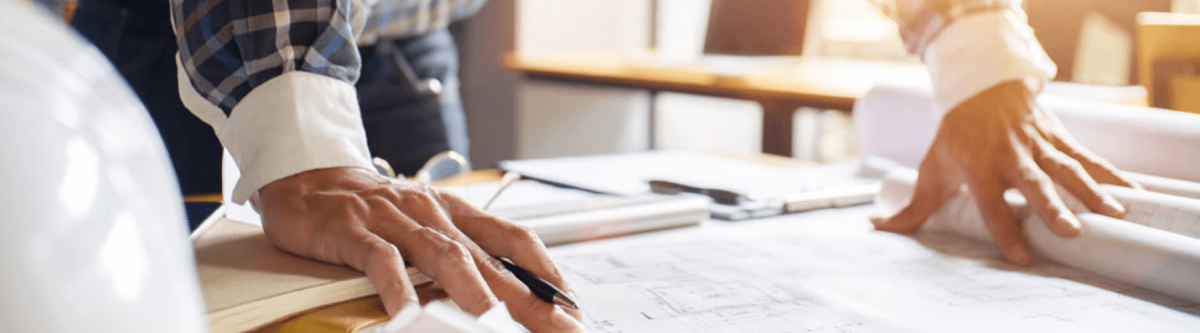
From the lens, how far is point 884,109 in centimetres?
121

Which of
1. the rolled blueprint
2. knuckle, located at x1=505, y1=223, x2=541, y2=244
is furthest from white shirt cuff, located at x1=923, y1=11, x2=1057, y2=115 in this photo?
knuckle, located at x1=505, y1=223, x2=541, y2=244

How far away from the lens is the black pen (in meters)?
0.57

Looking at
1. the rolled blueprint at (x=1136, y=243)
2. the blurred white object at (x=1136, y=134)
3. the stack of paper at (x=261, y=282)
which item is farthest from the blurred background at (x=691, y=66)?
the stack of paper at (x=261, y=282)

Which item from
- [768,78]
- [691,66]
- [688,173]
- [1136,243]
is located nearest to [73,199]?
[1136,243]

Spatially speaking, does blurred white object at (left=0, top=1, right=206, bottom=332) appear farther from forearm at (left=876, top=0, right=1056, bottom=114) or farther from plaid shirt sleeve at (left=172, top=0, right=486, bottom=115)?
forearm at (left=876, top=0, right=1056, bottom=114)

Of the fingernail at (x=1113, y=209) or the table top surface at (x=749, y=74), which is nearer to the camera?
the fingernail at (x=1113, y=209)

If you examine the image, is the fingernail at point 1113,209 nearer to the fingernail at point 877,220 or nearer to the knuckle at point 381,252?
the fingernail at point 877,220

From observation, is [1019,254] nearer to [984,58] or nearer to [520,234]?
[984,58]

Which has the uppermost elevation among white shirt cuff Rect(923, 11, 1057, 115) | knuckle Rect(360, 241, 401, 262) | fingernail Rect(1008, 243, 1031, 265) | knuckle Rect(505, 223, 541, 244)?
white shirt cuff Rect(923, 11, 1057, 115)

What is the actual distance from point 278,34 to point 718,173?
649 mm

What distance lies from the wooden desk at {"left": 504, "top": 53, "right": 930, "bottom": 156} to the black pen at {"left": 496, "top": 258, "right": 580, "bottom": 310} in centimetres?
137

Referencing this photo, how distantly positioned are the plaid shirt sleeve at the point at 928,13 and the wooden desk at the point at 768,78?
0.80m

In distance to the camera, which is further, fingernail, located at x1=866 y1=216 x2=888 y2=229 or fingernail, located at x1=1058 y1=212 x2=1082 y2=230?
fingernail, located at x1=866 y1=216 x2=888 y2=229

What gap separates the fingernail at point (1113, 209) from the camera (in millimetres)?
778
